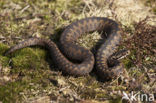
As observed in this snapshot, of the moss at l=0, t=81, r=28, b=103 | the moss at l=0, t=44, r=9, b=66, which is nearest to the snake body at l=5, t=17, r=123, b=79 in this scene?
the moss at l=0, t=44, r=9, b=66

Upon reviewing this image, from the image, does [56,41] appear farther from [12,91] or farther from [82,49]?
[12,91]

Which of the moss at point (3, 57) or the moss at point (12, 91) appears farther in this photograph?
the moss at point (3, 57)

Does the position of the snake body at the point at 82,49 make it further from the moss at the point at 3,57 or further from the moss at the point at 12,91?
the moss at the point at 12,91

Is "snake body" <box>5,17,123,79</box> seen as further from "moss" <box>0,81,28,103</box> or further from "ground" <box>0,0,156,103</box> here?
"moss" <box>0,81,28,103</box>

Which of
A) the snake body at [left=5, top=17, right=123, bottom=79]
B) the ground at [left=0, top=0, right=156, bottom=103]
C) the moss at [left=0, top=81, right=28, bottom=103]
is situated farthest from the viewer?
the snake body at [left=5, top=17, right=123, bottom=79]

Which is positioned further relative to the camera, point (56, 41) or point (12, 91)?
point (56, 41)

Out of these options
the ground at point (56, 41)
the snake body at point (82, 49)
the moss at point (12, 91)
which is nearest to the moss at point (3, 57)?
the ground at point (56, 41)

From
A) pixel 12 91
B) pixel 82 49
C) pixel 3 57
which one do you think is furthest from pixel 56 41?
pixel 12 91
